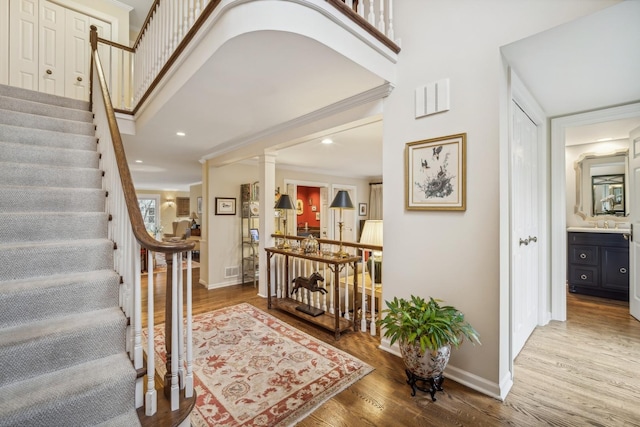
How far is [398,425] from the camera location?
63.0 inches

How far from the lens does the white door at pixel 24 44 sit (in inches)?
145

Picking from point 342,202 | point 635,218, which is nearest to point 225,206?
point 342,202

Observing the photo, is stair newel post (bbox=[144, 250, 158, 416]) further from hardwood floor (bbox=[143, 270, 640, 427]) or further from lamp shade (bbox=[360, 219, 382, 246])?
lamp shade (bbox=[360, 219, 382, 246])

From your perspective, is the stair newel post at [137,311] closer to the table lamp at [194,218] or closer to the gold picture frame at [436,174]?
the gold picture frame at [436,174]

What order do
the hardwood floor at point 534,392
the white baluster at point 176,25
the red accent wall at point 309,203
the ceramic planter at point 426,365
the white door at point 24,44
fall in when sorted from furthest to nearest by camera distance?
1. the red accent wall at point 309,203
2. the white door at point 24,44
3. the white baluster at point 176,25
4. the ceramic planter at point 426,365
5. the hardwood floor at point 534,392

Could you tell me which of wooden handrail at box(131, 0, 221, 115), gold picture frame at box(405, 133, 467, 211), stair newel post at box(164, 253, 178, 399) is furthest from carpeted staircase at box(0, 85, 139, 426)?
gold picture frame at box(405, 133, 467, 211)

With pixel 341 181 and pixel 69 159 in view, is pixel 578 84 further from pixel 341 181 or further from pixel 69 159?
pixel 341 181

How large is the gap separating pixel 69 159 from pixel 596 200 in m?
6.49

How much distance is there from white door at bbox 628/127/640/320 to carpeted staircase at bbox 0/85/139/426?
4497 mm

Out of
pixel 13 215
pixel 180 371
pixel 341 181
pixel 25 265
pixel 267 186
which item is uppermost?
pixel 341 181

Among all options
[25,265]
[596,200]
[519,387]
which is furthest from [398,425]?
[596,200]

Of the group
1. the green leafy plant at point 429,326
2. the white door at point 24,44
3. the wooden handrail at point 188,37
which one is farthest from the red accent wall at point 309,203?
the green leafy plant at point 429,326

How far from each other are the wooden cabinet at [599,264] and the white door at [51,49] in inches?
304

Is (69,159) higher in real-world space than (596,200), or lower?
higher
